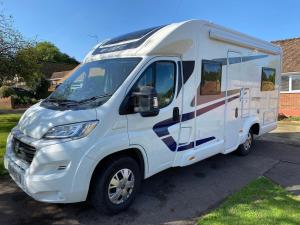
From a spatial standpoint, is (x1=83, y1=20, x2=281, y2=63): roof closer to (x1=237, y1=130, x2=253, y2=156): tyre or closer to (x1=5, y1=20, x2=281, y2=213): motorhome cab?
(x1=5, y1=20, x2=281, y2=213): motorhome cab

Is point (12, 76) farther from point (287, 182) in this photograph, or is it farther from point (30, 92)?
point (30, 92)

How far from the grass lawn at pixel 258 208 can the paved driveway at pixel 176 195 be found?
24 centimetres

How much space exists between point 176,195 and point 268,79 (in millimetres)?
4767

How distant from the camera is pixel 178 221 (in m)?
4.33

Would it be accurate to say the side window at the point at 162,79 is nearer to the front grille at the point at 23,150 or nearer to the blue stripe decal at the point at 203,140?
the blue stripe decal at the point at 203,140

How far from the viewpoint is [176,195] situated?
5266mm

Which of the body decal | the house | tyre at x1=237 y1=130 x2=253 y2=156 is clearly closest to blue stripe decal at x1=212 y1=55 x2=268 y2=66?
the body decal

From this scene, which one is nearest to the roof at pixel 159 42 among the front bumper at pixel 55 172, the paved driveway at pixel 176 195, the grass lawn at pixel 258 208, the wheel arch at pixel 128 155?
the wheel arch at pixel 128 155

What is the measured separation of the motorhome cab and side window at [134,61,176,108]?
16mm

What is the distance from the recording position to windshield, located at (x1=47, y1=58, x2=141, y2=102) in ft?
14.9

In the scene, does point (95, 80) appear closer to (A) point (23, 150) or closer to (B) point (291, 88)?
(A) point (23, 150)

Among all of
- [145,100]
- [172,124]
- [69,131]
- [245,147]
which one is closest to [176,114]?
[172,124]

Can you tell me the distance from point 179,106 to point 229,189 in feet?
6.03

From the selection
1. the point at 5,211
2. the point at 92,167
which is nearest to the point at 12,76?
the point at 5,211
